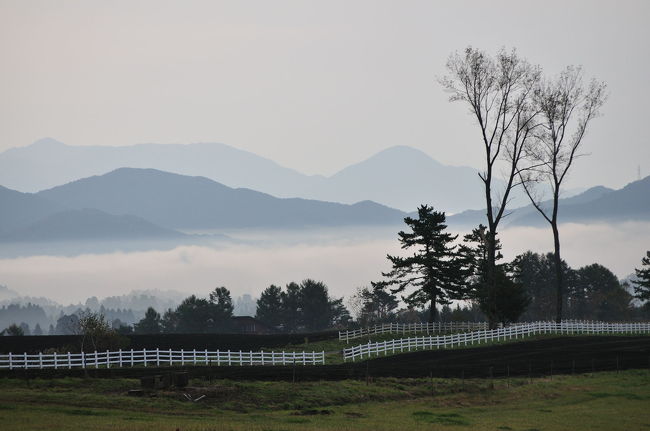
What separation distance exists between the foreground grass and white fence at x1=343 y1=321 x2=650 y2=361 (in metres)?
19.9

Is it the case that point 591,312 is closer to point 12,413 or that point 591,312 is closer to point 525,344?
point 525,344

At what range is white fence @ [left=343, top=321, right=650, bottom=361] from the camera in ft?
276

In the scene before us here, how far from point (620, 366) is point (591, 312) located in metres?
130

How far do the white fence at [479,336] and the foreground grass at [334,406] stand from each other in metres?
19.9

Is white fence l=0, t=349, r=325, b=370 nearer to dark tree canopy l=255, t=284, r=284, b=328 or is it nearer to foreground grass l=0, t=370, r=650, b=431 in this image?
foreground grass l=0, t=370, r=650, b=431

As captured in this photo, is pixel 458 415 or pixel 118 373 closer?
pixel 458 415

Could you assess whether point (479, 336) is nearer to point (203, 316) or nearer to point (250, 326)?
point (250, 326)

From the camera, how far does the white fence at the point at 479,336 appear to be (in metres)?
84.1

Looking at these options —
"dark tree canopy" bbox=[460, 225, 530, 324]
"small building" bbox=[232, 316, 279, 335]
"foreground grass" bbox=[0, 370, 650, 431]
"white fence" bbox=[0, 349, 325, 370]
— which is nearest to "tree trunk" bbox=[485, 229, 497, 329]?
"dark tree canopy" bbox=[460, 225, 530, 324]

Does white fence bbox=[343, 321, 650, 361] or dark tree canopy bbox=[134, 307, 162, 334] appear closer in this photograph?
white fence bbox=[343, 321, 650, 361]

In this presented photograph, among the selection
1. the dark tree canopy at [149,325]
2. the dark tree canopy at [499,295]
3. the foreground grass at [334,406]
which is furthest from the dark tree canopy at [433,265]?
the dark tree canopy at [149,325]

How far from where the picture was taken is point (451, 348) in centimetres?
8856

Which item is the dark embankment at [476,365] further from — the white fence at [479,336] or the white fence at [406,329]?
the white fence at [406,329]

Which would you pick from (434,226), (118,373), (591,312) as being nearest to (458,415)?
(118,373)
